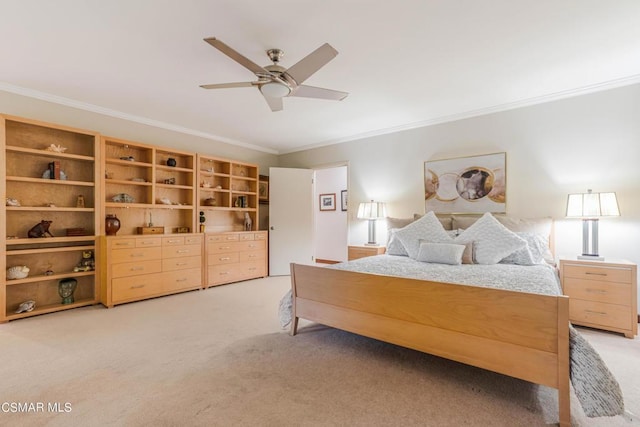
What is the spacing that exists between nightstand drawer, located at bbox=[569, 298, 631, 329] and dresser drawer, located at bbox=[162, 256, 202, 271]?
4.47 metres

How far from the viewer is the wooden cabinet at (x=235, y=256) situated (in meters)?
4.53

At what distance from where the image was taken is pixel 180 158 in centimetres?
459

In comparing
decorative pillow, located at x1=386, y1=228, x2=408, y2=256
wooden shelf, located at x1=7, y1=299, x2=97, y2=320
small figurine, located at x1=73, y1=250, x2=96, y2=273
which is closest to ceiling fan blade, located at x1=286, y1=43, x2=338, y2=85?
decorative pillow, located at x1=386, y1=228, x2=408, y2=256

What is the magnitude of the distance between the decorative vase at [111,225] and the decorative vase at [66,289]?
26.3 inches

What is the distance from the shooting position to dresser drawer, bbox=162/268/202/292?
3.99 metres

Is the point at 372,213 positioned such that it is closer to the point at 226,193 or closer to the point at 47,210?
the point at 226,193

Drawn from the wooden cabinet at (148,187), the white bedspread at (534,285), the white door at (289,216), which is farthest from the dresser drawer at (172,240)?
the white bedspread at (534,285)

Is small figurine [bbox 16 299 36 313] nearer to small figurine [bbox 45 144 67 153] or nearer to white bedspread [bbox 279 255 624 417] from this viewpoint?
small figurine [bbox 45 144 67 153]

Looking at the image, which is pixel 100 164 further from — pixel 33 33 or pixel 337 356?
pixel 337 356

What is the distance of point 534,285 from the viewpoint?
6.79 feet

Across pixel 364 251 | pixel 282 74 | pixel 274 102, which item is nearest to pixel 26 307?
pixel 274 102

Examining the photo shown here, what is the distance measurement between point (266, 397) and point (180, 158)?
3901 millimetres

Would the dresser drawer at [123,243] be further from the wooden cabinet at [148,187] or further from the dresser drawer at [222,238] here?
the dresser drawer at [222,238]

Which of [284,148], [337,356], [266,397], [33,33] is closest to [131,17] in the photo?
[33,33]
